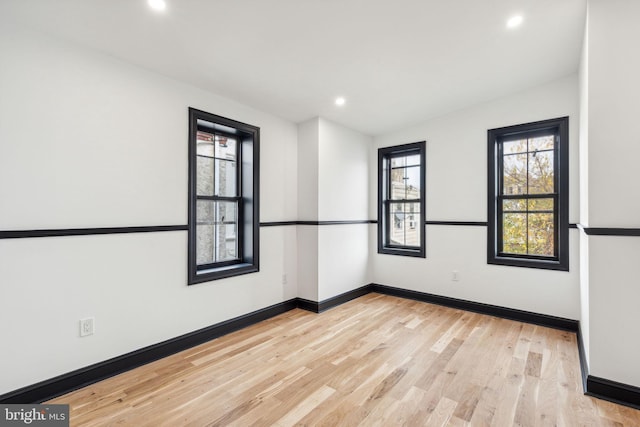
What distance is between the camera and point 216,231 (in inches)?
128

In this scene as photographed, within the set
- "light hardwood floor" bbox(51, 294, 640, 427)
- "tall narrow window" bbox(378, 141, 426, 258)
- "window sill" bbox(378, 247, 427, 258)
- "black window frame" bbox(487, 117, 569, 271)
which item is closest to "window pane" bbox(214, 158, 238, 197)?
"light hardwood floor" bbox(51, 294, 640, 427)

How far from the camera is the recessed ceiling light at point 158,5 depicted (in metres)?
1.86

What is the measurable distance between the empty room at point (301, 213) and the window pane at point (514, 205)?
3 centimetres

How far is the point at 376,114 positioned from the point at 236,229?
2259 millimetres

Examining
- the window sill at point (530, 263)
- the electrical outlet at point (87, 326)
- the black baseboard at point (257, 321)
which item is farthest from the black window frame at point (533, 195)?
the electrical outlet at point (87, 326)

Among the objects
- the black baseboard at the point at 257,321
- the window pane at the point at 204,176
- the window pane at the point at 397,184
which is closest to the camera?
the black baseboard at the point at 257,321

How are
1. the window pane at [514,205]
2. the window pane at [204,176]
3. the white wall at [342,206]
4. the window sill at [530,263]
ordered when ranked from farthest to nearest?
1. the white wall at [342,206]
2. the window pane at [514,205]
3. the window sill at [530,263]
4. the window pane at [204,176]

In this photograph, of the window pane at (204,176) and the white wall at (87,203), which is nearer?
the white wall at (87,203)

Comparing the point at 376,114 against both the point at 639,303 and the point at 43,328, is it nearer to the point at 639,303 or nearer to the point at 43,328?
the point at 639,303

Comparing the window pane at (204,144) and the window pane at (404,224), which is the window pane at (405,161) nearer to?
the window pane at (404,224)

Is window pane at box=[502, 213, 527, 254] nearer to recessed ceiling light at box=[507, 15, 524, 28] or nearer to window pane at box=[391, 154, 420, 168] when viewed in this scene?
window pane at box=[391, 154, 420, 168]

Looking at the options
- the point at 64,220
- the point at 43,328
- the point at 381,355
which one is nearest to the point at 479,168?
the point at 381,355

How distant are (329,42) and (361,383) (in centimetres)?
261

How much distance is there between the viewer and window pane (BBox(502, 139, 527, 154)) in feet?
11.5
